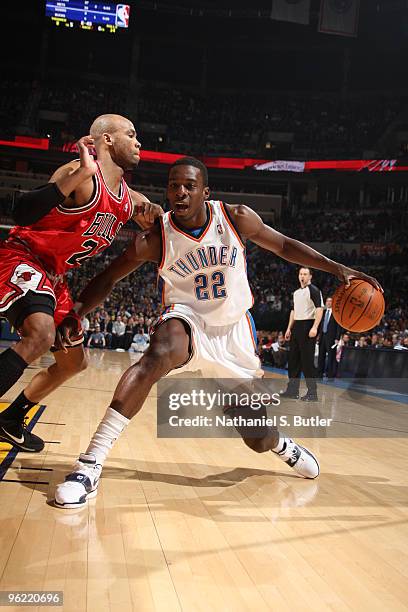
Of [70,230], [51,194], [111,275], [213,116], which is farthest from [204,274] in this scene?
[213,116]

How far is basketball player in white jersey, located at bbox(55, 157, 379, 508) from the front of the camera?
326 cm

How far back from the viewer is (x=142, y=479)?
345cm

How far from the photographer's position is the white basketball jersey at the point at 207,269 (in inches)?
131

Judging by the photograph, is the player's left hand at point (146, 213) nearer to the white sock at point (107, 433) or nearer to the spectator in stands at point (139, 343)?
the white sock at point (107, 433)

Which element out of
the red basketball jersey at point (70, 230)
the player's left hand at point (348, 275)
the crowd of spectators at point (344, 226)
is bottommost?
the player's left hand at point (348, 275)

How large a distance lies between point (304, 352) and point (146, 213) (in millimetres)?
4604

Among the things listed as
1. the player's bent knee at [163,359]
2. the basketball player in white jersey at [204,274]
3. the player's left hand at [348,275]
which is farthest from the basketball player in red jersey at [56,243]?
the player's left hand at [348,275]

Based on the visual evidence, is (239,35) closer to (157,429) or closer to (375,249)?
(375,249)

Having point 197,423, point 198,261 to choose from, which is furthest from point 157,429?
point 198,261

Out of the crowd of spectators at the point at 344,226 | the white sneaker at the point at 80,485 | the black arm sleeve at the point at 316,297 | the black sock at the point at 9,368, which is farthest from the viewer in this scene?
the crowd of spectators at the point at 344,226

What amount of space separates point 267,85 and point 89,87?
9361mm

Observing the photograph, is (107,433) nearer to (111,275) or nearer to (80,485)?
(80,485)

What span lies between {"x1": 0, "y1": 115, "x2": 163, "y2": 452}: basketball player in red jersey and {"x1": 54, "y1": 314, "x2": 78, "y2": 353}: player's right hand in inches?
0.5

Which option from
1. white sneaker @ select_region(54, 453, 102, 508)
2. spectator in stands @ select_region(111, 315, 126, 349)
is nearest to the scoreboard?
spectator in stands @ select_region(111, 315, 126, 349)
